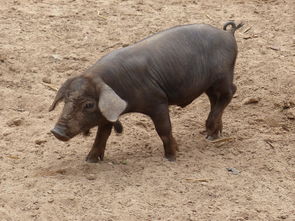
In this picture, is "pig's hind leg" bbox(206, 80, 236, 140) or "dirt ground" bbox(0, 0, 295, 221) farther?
"pig's hind leg" bbox(206, 80, 236, 140)

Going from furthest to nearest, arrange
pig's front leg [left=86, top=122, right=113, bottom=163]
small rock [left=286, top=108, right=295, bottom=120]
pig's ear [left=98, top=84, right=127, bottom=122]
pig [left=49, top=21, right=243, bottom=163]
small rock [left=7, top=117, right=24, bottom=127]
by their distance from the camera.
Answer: small rock [left=286, top=108, right=295, bottom=120] < small rock [left=7, top=117, right=24, bottom=127] < pig's front leg [left=86, top=122, right=113, bottom=163] < pig [left=49, top=21, right=243, bottom=163] < pig's ear [left=98, top=84, right=127, bottom=122]

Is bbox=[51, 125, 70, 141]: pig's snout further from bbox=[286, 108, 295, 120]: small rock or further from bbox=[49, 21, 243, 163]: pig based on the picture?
bbox=[286, 108, 295, 120]: small rock

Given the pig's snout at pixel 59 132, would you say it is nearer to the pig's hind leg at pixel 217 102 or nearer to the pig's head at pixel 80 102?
the pig's head at pixel 80 102

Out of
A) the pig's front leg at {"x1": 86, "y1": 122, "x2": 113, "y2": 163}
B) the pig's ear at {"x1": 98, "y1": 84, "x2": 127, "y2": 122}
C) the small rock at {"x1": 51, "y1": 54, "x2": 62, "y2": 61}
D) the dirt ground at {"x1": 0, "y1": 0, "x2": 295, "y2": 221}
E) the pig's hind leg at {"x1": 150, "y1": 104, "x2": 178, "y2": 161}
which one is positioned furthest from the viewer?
the small rock at {"x1": 51, "y1": 54, "x2": 62, "y2": 61}

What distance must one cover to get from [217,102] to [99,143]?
3.83ft

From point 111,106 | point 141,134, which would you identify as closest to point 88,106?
point 111,106

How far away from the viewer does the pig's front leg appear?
18.4 ft

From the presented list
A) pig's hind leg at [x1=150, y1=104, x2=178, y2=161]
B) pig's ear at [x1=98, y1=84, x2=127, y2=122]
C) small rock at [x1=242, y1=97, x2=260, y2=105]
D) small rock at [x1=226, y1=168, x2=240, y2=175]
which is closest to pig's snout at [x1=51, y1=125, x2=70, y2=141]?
pig's ear at [x1=98, y1=84, x2=127, y2=122]

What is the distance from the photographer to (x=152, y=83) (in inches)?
215

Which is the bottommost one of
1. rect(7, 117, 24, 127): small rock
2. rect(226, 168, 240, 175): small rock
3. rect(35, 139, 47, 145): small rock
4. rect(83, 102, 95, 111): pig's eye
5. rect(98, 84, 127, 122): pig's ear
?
rect(7, 117, 24, 127): small rock

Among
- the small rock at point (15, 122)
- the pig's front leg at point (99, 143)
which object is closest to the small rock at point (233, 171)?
the pig's front leg at point (99, 143)

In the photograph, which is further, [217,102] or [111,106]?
[217,102]

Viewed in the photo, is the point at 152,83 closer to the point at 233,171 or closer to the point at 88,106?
the point at 88,106

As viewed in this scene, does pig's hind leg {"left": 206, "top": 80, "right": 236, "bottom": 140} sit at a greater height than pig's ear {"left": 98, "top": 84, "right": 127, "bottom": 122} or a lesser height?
lesser
